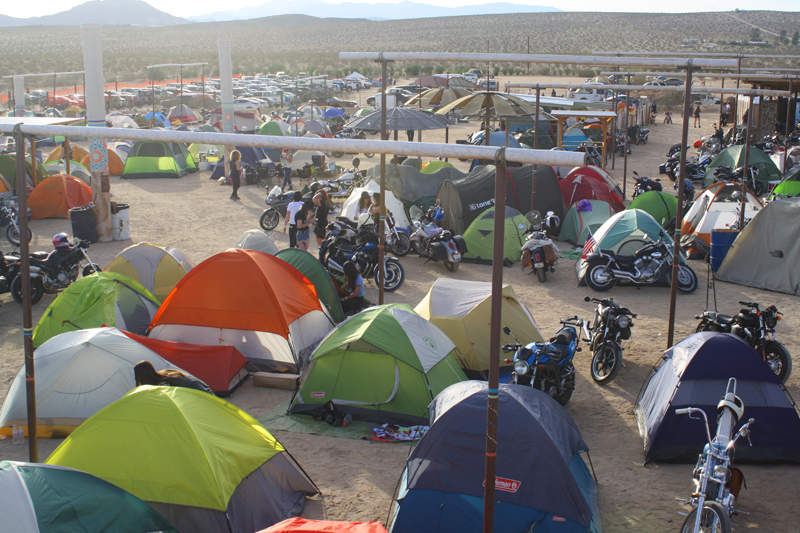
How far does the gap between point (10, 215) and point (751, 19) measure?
417 feet

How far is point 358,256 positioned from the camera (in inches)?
469

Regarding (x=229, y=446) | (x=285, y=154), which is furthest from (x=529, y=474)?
(x=285, y=154)

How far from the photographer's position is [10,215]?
49.8 ft

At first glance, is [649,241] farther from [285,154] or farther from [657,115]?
[657,115]

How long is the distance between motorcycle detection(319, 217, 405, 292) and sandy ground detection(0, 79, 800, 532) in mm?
295

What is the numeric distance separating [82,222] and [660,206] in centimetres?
1292

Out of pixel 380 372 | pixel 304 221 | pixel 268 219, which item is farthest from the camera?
pixel 268 219

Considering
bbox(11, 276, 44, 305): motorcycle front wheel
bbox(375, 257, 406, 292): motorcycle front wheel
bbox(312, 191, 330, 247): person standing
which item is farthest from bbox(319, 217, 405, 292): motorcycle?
bbox(11, 276, 44, 305): motorcycle front wheel

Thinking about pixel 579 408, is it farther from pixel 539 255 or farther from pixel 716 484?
pixel 539 255

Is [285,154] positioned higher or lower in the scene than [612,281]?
higher

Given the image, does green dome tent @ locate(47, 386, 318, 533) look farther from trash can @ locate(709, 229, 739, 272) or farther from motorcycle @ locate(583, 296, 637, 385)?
Answer: trash can @ locate(709, 229, 739, 272)

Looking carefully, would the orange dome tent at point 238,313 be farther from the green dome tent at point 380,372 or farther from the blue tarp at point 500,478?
the blue tarp at point 500,478

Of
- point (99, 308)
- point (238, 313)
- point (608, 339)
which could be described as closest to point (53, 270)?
point (99, 308)

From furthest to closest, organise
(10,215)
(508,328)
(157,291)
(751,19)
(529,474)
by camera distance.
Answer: (751,19)
(10,215)
(157,291)
(508,328)
(529,474)
